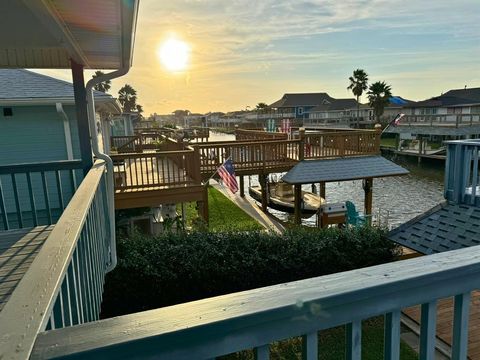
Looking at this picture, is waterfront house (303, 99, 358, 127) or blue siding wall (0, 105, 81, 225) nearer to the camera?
blue siding wall (0, 105, 81, 225)

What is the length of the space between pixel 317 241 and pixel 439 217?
8.37 ft

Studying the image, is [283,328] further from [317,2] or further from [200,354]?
[317,2]

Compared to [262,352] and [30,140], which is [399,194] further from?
[262,352]

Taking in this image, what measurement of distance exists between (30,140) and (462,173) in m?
9.64

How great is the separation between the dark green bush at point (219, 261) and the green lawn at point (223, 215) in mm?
4505

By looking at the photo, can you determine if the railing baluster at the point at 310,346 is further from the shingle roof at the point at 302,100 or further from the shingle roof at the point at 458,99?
the shingle roof at the point at 302,100

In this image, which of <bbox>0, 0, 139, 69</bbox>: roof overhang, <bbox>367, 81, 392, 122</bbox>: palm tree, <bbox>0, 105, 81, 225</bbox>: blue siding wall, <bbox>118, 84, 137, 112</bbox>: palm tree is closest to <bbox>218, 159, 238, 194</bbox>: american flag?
<bbox>0, 105, 81, 225</bbox>: blue siding wall

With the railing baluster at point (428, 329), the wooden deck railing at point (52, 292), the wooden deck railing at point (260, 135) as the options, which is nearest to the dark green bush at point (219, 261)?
the wooden deck railing at point (52, 292)

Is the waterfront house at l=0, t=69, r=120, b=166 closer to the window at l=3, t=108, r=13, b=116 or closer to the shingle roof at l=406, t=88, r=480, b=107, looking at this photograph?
the window at l=3, t=108, r=13, b=116

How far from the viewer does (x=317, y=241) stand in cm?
764

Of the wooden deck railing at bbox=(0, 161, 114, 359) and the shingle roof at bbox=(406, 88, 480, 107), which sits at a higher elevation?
the shingle roof at bbox=(406, 88, 480, 107)

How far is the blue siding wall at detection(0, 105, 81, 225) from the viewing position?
823 cm

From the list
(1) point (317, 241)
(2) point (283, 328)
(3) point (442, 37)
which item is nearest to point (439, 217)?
(1) point (317, 241)

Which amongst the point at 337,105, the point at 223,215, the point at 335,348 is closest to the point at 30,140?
the point at 335,348
